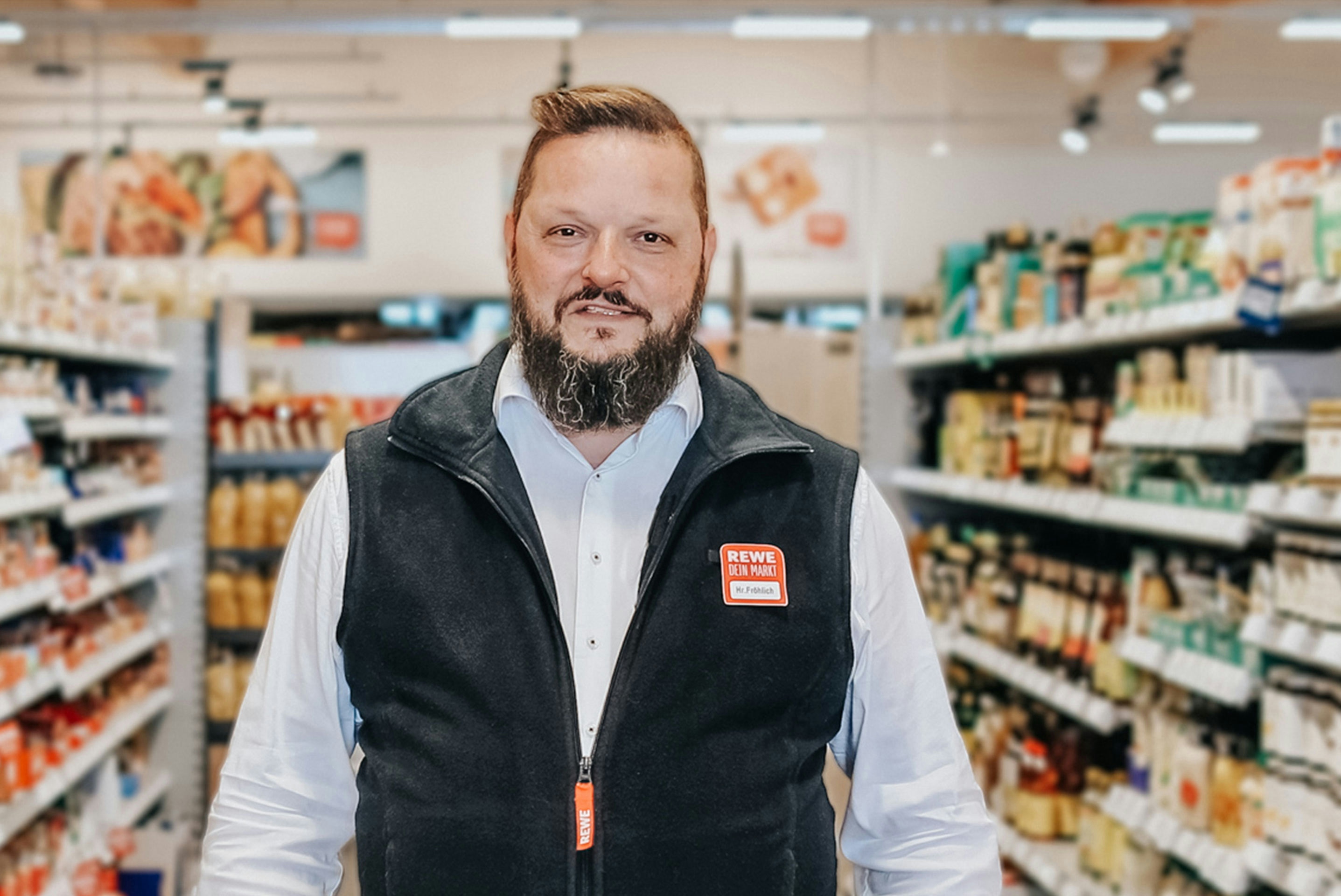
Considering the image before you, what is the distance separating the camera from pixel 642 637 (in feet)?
4.75

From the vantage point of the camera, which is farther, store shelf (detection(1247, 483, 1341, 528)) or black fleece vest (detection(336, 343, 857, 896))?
store shelf (detection(1247, 483, 1341, 528))

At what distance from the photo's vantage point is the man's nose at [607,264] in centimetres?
151

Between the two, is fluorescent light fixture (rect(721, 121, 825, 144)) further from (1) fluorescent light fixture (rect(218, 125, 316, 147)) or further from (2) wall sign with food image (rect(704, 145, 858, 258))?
(1) fluorescent light fixture (rect(218, 125, 316, 147))

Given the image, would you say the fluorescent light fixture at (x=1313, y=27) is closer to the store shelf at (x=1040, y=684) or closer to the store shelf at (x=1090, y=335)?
the store shelf at (x=1090, y=335)

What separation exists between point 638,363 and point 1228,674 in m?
2.03

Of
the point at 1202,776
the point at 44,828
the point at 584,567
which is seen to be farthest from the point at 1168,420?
the point at 44,828

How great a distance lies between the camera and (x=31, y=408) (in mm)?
3863

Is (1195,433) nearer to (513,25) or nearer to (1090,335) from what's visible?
(1090,335)

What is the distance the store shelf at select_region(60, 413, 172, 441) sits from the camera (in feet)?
14.1

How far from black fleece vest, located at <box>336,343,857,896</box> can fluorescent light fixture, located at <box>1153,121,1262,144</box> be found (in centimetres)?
855

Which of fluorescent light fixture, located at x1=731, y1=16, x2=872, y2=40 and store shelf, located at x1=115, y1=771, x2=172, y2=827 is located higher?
fluorescent light fixture, located at x1=731, y1=16, x2=872, y2=40

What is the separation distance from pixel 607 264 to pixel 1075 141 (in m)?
8.41

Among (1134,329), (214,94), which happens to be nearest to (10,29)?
(214,94)

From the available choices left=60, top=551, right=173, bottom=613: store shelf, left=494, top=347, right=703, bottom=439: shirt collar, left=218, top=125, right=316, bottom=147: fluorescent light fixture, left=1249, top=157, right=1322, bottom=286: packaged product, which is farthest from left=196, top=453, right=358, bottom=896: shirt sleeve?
left=218, top=125, right=316, bottom=147: fluorescent light fixture
